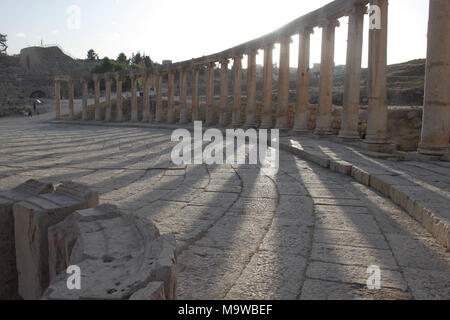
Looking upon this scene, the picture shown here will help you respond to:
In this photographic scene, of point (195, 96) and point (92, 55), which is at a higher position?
point (92, 55)

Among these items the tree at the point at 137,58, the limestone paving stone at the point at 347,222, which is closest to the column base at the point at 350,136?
the limestone paving stone at the point at 347,222

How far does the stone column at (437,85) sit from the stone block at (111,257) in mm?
7841

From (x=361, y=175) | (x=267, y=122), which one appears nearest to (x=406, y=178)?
(x=361, y=175)

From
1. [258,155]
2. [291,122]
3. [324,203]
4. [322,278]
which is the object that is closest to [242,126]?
[291,122]

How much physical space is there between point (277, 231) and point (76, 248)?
81.6 inches

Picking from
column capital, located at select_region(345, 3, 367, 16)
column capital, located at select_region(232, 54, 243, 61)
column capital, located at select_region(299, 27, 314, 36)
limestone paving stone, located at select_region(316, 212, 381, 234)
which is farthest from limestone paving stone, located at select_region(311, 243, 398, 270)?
column capital, located at select_region(232, 54, 243, 61)

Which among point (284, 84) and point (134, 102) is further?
point (134, 102)

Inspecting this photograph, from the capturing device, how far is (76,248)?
271 centimetres

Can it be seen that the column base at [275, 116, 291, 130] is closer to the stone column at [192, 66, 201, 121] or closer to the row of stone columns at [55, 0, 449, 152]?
the row of stone columns at [55, 0, 449, 152]

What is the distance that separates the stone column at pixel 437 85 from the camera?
8.44 metres

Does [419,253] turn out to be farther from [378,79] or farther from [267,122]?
[267,122]

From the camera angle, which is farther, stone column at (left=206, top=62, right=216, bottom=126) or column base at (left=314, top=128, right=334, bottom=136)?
stone column at (left=206, top=62, right=216, bottom=126)

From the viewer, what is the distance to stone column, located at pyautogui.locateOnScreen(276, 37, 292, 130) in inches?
689
